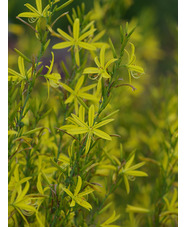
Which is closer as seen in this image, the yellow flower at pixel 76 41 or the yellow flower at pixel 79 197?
the yellow flower at pixel 79 197

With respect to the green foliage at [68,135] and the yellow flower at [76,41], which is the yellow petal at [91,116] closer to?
the green foliage at [68,135]

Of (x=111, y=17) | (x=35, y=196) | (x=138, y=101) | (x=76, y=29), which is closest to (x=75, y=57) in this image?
(x=76, y=29)

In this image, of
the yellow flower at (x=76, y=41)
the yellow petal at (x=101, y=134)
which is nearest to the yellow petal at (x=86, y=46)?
the yellow flower at (x=76, y=41)

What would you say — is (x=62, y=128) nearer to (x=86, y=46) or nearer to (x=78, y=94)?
(x=78, y=94)

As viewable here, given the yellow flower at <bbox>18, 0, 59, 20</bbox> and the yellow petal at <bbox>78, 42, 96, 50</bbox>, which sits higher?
the yellow flower at <bbox>18, 0, 59, 20</bbox>

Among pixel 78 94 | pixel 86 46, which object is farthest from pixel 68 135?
pixel 86 46

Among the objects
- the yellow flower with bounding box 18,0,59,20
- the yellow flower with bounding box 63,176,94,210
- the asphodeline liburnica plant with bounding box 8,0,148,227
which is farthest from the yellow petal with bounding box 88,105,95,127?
the yellow flower with bounding box 18,0,59,20

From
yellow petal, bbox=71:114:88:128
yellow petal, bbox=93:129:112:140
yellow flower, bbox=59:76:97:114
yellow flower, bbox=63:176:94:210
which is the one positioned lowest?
yellow flower, bbox=63:176:94:210

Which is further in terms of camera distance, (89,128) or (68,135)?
(68,135)

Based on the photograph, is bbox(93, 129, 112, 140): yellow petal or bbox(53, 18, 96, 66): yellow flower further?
bbox(53, 18, 96, 66): yellow flower

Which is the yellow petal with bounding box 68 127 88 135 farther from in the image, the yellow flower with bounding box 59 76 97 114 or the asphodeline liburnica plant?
the yellow flower with bounding box 59 76 97 114

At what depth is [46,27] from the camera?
0.70 m
